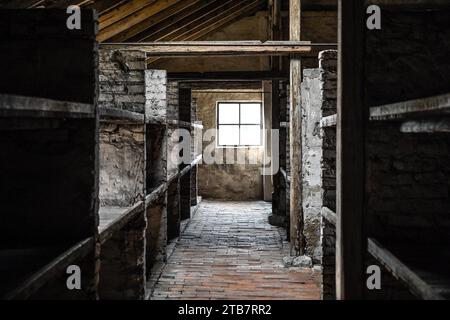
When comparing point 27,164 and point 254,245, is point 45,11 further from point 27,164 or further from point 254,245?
point 254,245

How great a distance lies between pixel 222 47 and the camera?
5.96 m

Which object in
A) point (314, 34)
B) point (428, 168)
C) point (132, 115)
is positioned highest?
point (314, 34)

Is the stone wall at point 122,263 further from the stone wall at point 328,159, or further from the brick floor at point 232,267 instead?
the stone wall at point 328,159

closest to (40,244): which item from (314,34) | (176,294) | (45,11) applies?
(45,11)

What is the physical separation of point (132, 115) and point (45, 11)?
122cm

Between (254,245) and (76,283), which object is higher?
(76,283)

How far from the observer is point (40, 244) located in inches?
101

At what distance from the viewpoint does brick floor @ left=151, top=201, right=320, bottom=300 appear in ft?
16.1

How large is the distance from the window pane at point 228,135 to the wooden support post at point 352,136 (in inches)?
369

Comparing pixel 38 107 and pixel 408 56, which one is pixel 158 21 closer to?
pixel 408 56

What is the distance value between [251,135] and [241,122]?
403 mm
